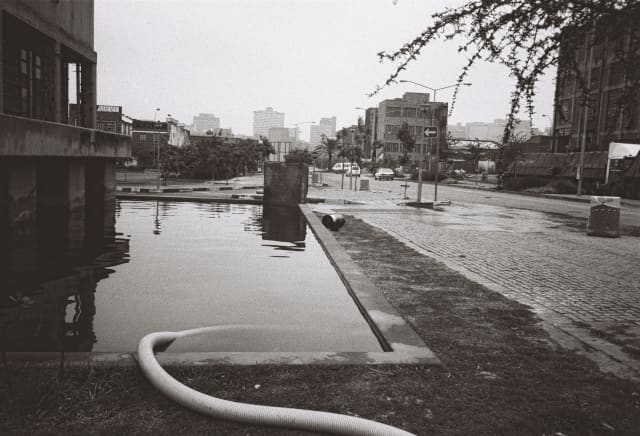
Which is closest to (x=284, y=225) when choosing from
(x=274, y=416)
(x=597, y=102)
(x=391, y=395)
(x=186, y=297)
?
(x=186, y=297)

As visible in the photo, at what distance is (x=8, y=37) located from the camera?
19859 millimetres

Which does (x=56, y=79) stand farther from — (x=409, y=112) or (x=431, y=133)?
(x=409, y=112)

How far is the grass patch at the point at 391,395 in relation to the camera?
3.79 m

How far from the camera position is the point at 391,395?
4270 mm

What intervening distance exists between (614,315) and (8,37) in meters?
20.9

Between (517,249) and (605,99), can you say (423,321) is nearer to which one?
(517,249)

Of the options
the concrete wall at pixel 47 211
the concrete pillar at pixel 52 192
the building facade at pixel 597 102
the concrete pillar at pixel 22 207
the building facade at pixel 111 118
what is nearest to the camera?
the building facade at pixel 597 102

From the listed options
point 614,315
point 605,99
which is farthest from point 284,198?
point 605,99

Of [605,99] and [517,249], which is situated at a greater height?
[605,99]

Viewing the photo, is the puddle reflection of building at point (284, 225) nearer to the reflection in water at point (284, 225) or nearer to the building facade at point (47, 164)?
the reflection in water at point (284, 225)

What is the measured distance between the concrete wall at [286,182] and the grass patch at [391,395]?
65.6 feet

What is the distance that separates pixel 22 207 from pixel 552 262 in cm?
1205

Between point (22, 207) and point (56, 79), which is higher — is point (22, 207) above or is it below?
below

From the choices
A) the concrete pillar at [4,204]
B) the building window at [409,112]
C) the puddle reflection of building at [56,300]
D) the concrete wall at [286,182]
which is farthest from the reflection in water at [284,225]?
the building window at [409,112]
